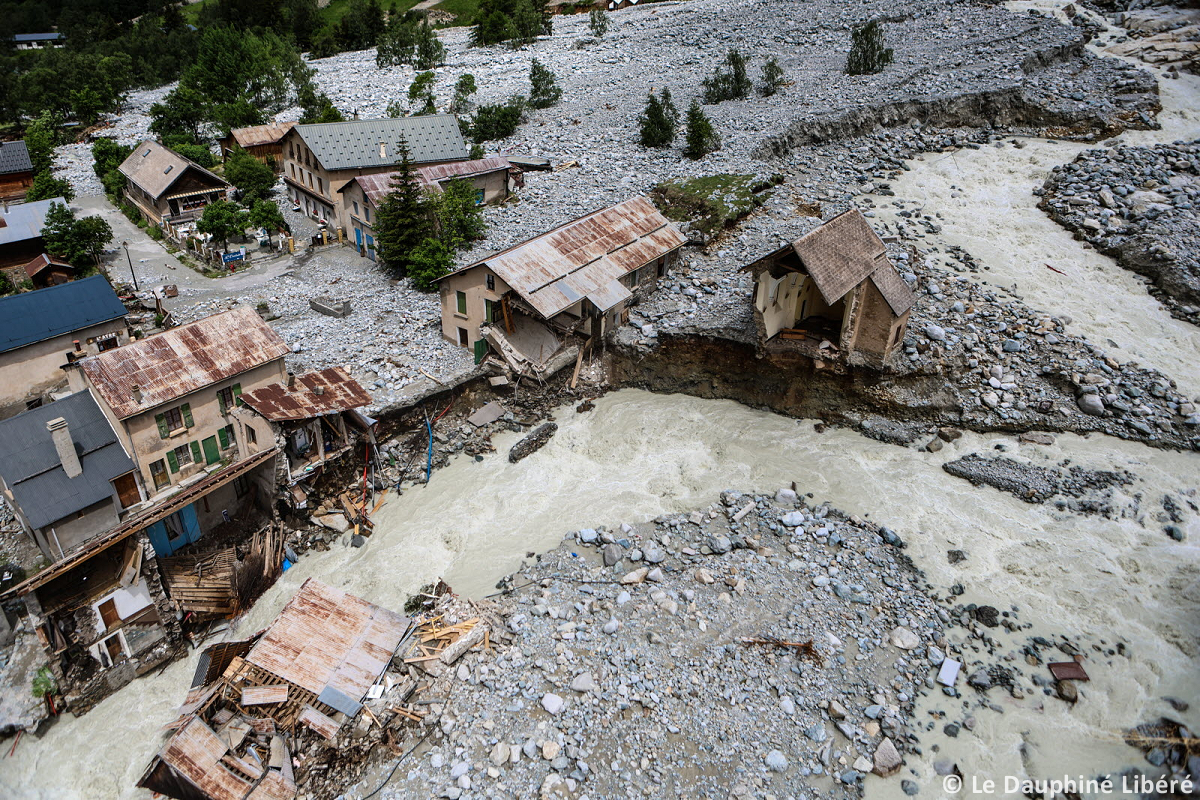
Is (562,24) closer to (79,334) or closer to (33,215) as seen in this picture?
(33,215)

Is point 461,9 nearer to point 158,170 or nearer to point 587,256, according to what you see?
point 158,170

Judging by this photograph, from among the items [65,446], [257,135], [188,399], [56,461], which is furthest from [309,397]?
[257,135]

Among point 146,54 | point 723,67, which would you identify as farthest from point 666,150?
point 146,54

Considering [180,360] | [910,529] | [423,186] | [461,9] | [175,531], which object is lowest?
[910,529]

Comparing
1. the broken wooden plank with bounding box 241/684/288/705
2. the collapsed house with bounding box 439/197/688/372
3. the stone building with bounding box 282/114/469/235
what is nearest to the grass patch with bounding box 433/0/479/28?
the stone building with bounding box 282/114/469/235

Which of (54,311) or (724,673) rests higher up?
(54,311)

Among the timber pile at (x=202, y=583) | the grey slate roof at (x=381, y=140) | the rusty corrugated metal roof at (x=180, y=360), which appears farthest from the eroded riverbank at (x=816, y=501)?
the grey slate roof at (x=381, y=140)

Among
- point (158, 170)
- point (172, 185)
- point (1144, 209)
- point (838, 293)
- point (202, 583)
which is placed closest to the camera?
point (202, 583)

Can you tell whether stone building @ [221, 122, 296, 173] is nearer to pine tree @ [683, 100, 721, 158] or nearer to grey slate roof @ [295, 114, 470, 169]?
grey slate roof @ [295, 114, 470, 169]

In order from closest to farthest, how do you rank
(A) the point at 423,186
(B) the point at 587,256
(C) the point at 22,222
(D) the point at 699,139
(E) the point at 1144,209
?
(B) the point at 587,256 < (E) the point at 1144,209 < (C) the point at 22,222 < (A) the point at 423,186 < (D) the point at 699,139
